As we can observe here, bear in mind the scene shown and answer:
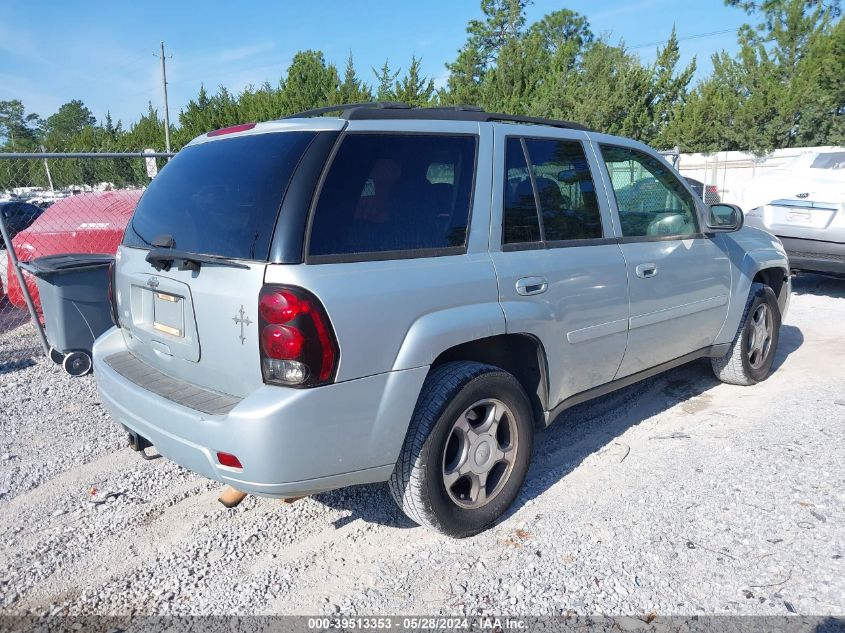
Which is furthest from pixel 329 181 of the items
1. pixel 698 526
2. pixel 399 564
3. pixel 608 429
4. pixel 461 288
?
pixel 608 429

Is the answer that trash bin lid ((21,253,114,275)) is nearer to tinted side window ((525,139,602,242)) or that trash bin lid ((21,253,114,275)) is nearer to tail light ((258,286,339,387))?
tail light ((258,286,339,387))

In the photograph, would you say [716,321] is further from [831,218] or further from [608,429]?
[831,218]

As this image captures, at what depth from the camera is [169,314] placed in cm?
274

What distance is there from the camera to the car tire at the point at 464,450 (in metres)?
2.71

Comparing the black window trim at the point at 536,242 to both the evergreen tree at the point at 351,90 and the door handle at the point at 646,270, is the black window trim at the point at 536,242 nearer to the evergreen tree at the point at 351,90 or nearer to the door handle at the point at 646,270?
the door handle at the point at 646,270

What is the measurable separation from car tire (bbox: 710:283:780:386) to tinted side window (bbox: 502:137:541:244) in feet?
7.95

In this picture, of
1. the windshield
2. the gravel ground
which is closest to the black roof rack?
the gravel ground

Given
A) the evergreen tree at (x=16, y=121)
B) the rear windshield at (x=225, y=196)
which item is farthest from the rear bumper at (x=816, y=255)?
the evergreen tree at (x=16, y=121)

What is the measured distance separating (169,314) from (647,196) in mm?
2930

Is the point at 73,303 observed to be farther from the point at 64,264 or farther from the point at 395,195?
the point at 395,195

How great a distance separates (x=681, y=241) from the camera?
4.03 m

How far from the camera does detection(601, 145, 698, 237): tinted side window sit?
3.77m

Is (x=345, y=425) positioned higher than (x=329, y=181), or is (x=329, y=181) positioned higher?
(x=329, y=181)

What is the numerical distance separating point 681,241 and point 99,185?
19827mm
